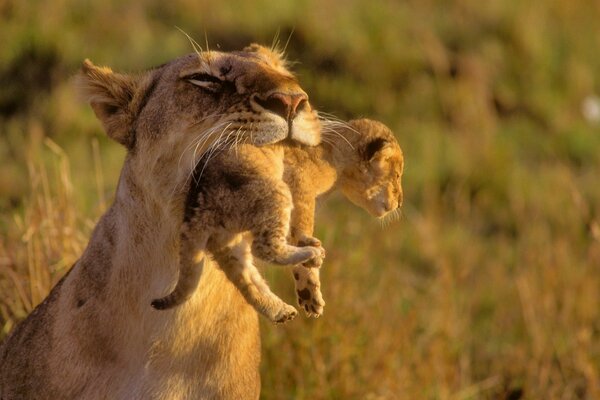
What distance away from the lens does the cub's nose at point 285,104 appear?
12.7 ft

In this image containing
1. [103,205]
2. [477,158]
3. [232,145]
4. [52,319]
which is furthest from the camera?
[477,158]

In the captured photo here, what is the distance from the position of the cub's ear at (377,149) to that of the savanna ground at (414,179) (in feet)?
6.00

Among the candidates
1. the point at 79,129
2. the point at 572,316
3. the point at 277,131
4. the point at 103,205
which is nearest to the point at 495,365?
the point at 572,316

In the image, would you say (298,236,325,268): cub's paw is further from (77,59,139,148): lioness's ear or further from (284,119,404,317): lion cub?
(77,59,139,148): lioness's ear

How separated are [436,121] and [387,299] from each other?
11.3ft

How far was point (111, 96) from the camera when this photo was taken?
4.59 m

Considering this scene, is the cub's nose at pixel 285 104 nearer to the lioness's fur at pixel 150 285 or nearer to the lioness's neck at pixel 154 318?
the lioness's fur at pixel 150 285

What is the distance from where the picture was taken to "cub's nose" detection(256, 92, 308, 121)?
388 cm

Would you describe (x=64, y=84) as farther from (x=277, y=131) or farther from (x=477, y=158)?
(x=277, y=131)

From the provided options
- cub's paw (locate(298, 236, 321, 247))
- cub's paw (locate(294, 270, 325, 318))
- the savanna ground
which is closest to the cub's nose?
cub's paw (locate(298, 236, 321, 247))

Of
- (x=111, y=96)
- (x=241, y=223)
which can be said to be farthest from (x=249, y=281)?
(x=111, y=96)

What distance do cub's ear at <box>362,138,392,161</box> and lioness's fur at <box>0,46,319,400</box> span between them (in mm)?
279

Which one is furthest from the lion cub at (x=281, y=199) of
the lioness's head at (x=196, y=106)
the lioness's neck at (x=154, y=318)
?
the lioness's neck at (x=154, y=318)

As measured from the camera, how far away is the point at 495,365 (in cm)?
712
